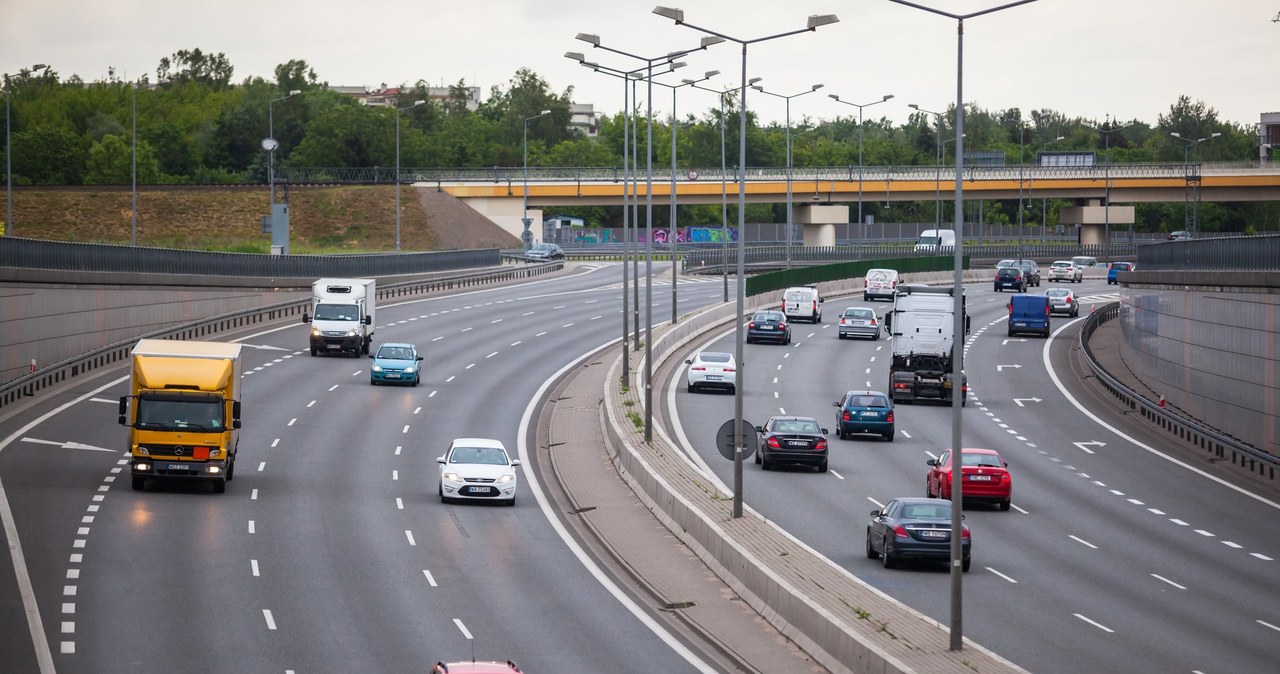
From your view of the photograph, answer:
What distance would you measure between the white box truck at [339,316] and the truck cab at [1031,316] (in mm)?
31630

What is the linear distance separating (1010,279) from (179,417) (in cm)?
7905

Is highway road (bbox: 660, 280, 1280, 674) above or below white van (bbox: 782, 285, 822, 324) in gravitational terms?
below

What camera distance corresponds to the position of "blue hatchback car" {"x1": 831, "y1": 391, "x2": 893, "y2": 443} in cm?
4819

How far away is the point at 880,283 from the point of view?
318 ft

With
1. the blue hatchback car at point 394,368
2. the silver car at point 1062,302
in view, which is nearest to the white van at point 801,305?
the silver car at point 1062,302

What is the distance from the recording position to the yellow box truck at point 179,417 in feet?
117

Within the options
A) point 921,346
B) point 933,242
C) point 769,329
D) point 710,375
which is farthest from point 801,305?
point 933,242

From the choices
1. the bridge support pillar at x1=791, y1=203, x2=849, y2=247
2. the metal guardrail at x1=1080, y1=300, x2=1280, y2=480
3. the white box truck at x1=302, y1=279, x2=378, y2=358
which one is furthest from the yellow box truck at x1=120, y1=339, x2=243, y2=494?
the bridge support pillar at x1=791, y1=203, x2=849, y2=247

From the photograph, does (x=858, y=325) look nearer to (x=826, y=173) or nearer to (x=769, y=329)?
(x=769, y=329)

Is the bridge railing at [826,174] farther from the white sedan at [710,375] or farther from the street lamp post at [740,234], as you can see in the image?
the street lamp post at [740,234]

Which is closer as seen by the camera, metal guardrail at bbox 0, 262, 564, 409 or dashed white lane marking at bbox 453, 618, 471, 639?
dashed white lane marking at bbox 453, 618, 471, 639

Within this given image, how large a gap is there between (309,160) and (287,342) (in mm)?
86349

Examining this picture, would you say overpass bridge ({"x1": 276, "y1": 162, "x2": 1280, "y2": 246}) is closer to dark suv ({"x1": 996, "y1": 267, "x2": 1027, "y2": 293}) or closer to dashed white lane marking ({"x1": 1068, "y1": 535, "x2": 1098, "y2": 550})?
dark suv ({"x1": 996, "y1": 267, "x2": 1027, "y2": 293})

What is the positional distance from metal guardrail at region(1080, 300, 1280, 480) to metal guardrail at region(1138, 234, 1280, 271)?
4592 millimetres
